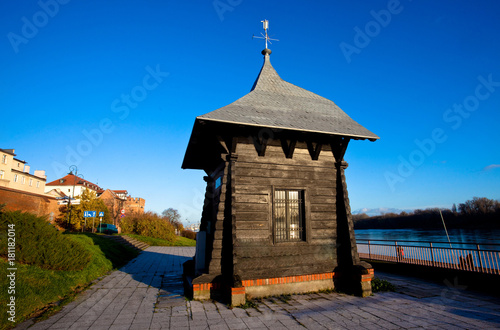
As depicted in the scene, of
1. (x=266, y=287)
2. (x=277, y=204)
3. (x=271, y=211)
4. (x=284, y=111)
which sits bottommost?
(x=266, y=287)

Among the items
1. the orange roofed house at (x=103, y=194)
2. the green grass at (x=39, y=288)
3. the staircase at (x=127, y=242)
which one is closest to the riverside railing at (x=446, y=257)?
the green grass at (x=39, y=288)

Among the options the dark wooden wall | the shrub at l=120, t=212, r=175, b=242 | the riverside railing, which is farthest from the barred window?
the shrub at l=120, t=212, r=175, b=242

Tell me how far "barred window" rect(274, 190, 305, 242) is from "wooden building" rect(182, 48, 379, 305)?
0.09 feet

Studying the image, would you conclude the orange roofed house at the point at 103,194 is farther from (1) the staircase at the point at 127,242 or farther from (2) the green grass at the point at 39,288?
(2) the green grass at the point at 39,288

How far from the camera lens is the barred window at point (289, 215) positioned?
732cm

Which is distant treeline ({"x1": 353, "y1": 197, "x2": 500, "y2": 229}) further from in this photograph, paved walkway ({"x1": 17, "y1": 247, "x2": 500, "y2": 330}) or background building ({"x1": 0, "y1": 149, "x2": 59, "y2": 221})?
background building ({"x1": 0, "y1": 149, "x2": 59, "y2": 221})

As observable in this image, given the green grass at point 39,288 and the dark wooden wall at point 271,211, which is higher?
the dark wooden wall at point 271,211

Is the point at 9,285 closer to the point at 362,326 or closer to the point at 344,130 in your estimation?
the point at 362,326

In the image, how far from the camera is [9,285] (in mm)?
5598

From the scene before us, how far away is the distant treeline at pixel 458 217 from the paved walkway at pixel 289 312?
51575 millimetres

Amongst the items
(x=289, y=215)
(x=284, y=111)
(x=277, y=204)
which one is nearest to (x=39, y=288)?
(x=277, y=204)

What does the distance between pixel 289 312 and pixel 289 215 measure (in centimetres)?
256

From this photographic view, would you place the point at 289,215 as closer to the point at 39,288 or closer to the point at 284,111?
the point at 284,111

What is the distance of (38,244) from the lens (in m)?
7.70
